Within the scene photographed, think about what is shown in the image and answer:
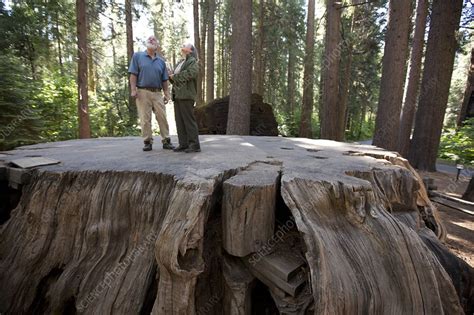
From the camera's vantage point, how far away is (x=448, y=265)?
2.28 m

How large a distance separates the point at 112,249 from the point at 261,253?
126cm

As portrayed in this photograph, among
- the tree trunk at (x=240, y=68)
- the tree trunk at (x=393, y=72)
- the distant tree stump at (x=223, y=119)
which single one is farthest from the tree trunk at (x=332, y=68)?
the tree trunk at (x=240, y=68)

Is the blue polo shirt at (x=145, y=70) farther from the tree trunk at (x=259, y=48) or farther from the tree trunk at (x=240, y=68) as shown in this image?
the tree trunk at (x=259, y=48)

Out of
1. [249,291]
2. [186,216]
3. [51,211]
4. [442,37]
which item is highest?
[442,37]

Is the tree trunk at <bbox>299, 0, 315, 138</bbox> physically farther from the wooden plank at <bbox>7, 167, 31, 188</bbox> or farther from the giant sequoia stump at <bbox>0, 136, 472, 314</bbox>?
the wooden plank at <bbox>7, 167, 31, 188</bbox>

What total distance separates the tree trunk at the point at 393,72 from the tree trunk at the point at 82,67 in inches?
351

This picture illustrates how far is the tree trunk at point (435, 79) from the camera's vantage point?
28.0 ft

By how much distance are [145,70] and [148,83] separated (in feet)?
0.57

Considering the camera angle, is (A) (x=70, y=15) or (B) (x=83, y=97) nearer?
(B) (x=83, y=97)

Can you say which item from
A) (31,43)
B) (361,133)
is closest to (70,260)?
(31,43)

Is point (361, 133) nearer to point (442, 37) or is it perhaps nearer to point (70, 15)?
point (442, 37)

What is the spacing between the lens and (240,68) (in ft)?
25.3

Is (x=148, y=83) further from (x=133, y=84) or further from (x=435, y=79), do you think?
(x=435, y=79)

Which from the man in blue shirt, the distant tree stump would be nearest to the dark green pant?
the man in blue shirt
